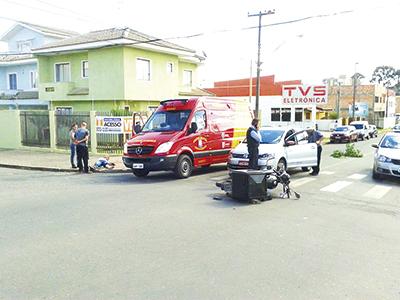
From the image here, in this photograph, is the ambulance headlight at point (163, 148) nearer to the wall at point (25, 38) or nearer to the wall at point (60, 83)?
the wall at point (60, 83)

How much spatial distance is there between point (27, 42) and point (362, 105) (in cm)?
5032

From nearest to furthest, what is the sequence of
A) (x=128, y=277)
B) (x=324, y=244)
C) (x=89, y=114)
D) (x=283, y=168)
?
(x=128, y=277)
(x=324, y=244)
(x=283, y=168)
(x=89, y=114)

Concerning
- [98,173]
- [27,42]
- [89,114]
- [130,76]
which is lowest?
[98,173]

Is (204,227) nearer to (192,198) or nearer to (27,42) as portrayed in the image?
(192,198)

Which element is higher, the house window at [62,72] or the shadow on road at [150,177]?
the house window at [62,72]

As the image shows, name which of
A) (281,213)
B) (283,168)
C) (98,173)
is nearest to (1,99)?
(98,173)

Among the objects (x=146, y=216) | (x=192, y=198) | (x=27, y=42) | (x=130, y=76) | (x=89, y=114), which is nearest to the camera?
(x=146, y=216)

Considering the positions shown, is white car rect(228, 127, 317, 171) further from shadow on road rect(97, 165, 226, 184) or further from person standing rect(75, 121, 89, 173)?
person standing rect(75, 121, 89, 173)

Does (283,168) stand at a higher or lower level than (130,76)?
lower

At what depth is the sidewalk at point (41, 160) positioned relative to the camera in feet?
48.6

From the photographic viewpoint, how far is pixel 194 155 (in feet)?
42.0

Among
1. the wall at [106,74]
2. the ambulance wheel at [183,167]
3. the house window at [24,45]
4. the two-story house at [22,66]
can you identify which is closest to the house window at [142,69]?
the wall at [106,74]

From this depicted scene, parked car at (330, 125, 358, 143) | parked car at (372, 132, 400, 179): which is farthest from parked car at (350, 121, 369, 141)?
parked car at (372, 132, 400, 179)

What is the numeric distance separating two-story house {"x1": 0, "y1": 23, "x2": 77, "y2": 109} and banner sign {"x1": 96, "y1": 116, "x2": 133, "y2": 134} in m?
13.6
